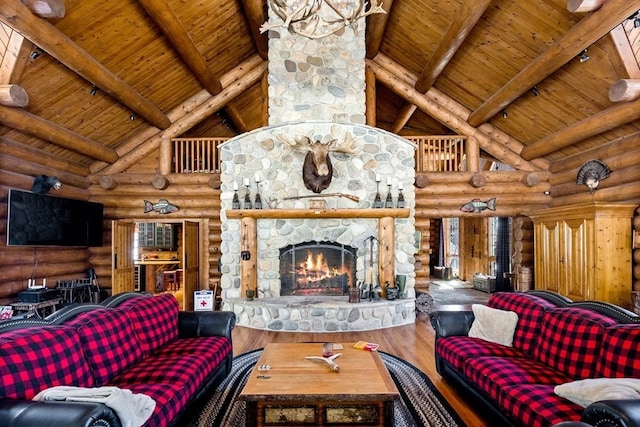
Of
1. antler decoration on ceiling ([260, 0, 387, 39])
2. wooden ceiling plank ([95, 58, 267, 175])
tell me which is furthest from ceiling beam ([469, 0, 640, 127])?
wooden ceiling plank ([95, 58, 267, 175])

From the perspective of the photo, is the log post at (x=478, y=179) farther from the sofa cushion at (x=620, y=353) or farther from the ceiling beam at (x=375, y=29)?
the sofa cushion at (x=620, y=353)

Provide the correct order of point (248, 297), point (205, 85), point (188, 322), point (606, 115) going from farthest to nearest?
point (205, 85) < point (248, 297) < point (606, 115) < point (188, 322)

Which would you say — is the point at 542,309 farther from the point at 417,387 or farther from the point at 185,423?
the point at 185,423

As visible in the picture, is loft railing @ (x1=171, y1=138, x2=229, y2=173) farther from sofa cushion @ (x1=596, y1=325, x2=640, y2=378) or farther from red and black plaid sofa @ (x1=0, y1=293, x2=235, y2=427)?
sofa cushion @ (x1=596, y1=325, x2=640, y2=378)

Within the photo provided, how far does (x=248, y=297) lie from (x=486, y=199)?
538 cm

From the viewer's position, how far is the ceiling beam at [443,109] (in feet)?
Answer: 25.8

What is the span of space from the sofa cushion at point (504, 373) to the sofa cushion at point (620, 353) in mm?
291

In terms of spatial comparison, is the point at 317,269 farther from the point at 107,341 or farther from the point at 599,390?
the point at 599,390

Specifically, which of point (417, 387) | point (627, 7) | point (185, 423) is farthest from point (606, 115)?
point (185, 423)

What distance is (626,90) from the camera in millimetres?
4523

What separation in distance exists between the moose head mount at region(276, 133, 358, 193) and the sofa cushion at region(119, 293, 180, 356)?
3.23 meters

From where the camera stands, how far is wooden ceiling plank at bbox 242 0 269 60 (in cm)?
604

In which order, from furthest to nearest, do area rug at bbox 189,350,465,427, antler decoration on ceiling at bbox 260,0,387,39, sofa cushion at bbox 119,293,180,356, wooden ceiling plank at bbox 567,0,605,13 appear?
wooden ceiling plank at bbox 567,0,605,13, antler decoration on ceiling at bbox 260,0,387,39, sofa cushion at bbox 119,293,180,356, area rug at bbox 189,350,465,427

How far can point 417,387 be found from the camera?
3518 millimetres
